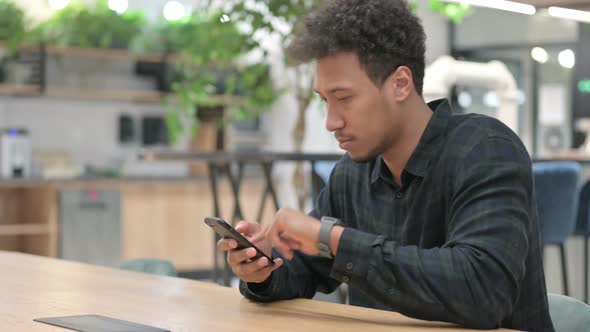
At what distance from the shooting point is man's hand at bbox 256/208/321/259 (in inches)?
60.7

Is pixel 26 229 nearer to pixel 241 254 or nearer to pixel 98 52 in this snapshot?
pixel 98 52

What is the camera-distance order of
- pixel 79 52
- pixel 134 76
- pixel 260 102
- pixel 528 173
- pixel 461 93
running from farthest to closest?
pixel 461 93, pixel 134 76, pixel 79 52, pixel 260 102, pixel 528 173

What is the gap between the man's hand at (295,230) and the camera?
5.06ft

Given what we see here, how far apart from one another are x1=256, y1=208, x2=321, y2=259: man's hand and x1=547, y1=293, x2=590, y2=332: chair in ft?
1.47

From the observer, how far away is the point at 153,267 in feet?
Answer: 7.70

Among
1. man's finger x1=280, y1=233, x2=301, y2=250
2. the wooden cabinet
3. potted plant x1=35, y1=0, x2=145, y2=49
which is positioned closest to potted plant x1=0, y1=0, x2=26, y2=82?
potted plant x1=35, y1=0, x2=145, y2=49

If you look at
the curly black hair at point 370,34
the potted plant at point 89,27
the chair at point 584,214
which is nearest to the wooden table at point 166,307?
the curly black hair at point 370,34

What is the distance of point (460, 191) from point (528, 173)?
11cm

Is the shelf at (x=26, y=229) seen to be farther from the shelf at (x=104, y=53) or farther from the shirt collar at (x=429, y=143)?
the shirt collar at (x=429, y=143)

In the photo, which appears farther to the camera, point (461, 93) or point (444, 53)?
point (444, 53)

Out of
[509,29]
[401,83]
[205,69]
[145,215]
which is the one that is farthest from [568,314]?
[509,29]

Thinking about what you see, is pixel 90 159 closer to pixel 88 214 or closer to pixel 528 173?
pixel 88 214

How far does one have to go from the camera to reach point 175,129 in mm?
7051

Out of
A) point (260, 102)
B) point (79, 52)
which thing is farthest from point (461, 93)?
point (260, 102)
